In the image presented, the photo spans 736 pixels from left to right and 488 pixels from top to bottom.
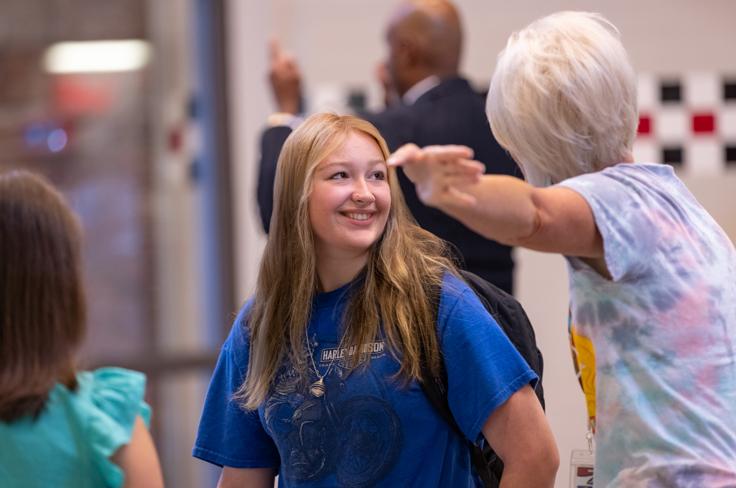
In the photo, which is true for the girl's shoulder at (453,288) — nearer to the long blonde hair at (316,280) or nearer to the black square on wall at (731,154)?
the long blonde hair at (316,280)

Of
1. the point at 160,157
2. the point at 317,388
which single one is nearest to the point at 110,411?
the point at 317,388

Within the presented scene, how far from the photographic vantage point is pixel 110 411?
70.1 inches

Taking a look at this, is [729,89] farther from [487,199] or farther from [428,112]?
[487,199]

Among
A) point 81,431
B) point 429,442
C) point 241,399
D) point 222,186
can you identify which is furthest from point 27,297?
point 222,186

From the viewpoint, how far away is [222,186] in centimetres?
457

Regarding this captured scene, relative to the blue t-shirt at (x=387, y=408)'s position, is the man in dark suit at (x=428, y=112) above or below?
above

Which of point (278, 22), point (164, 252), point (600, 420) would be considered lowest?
point (164, 252)

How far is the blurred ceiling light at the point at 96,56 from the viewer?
4457 mm

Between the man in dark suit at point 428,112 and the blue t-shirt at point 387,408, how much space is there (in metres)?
0.52

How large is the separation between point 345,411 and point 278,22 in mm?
2745

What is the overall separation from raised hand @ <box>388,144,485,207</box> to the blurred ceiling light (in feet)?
11.2

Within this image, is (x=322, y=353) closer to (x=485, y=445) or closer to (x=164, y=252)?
(x=485, y=445)

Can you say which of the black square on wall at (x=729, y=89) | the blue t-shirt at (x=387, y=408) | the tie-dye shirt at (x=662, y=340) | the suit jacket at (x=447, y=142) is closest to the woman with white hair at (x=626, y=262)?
the tie-dye shirt at (x=662, y=340)

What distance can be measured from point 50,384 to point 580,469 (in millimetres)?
793
